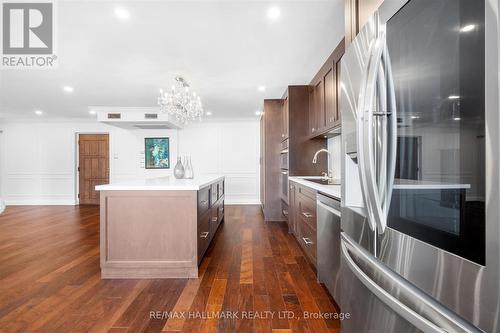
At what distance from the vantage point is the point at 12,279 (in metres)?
2.29

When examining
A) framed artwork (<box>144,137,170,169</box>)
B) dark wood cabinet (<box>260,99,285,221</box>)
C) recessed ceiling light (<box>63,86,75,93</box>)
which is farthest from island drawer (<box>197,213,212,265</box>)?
framed artwork (<box>144,137,170,169</box>)

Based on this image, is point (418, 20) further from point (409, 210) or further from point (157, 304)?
point (157, 304)

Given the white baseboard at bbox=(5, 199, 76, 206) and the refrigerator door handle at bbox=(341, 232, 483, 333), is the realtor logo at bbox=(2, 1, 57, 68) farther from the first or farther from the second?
the white baseboard at bbox=(5, 199, 76, 206)

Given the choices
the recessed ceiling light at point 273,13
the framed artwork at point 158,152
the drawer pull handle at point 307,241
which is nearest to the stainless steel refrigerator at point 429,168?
the recessed ceiling light at point 273,13

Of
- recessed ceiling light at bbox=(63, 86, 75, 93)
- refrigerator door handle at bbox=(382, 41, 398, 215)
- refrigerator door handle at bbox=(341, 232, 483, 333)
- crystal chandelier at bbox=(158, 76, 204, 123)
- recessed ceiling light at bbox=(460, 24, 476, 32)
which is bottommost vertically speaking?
refrigerator door handle at bbox=(341, 232, 483, 333)

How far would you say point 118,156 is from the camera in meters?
6.63

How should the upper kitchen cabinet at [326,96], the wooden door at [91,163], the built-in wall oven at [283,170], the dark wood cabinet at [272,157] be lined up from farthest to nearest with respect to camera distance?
the wooden door at [91,163] < the dark wood cabinet at [272,157] < the built-in wall oven at [283,170] < the upper kitchen cabinet at [326,96]

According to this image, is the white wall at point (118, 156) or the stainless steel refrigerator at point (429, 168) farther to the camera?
the white wall at point (118, 156)

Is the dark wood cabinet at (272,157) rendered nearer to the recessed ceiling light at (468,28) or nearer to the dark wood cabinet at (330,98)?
the dark wood cabinet at (330,98)

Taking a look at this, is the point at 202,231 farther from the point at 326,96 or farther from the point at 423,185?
the point at 423,185

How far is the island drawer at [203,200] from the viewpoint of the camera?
8.14 feet

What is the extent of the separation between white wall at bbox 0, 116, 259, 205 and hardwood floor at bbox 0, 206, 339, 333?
341 cm

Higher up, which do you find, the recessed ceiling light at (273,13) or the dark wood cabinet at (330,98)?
the recessed ceiling light at (273,13)

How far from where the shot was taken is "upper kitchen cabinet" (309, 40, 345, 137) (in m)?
2.59
